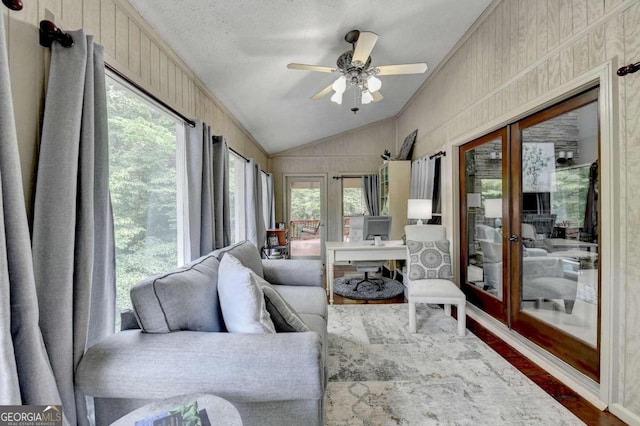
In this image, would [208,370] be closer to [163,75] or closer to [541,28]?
[163,75]

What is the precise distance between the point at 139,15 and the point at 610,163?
2956mm

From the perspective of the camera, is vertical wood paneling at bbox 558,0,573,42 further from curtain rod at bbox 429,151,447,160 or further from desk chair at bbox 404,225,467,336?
desk chair at bbox 404,225,467,336

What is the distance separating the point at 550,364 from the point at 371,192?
4.46 metres

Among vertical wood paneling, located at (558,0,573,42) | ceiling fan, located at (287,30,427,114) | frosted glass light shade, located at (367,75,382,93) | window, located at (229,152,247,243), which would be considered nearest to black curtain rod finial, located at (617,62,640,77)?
vertical wood paneling, located at (558,0,573,42)

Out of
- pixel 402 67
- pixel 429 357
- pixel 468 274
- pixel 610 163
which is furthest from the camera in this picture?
pixel 468 274

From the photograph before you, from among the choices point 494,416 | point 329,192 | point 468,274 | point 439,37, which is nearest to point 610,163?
point 494,416

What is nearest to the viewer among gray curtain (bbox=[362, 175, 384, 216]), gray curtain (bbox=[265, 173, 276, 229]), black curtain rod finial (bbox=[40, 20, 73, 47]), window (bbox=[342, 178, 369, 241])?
black curtain rod finial (bbox=[40, 20, 73, 47])

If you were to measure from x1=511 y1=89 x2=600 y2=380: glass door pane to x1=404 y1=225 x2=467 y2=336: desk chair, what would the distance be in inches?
19.1

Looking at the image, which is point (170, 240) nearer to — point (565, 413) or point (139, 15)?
point (139, 15)

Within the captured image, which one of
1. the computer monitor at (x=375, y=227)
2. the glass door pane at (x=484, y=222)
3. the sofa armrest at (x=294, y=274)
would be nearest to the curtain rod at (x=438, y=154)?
the glass door pane at (x=484, y=222)

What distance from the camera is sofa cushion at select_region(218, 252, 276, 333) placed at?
1.33 metres

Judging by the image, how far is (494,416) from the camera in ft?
5.44

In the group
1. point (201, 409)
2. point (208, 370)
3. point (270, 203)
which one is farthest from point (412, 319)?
point (270, 203)

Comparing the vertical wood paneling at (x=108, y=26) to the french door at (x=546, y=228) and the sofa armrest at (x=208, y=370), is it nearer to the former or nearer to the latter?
the sofa armrest at (x=208, y=370)
